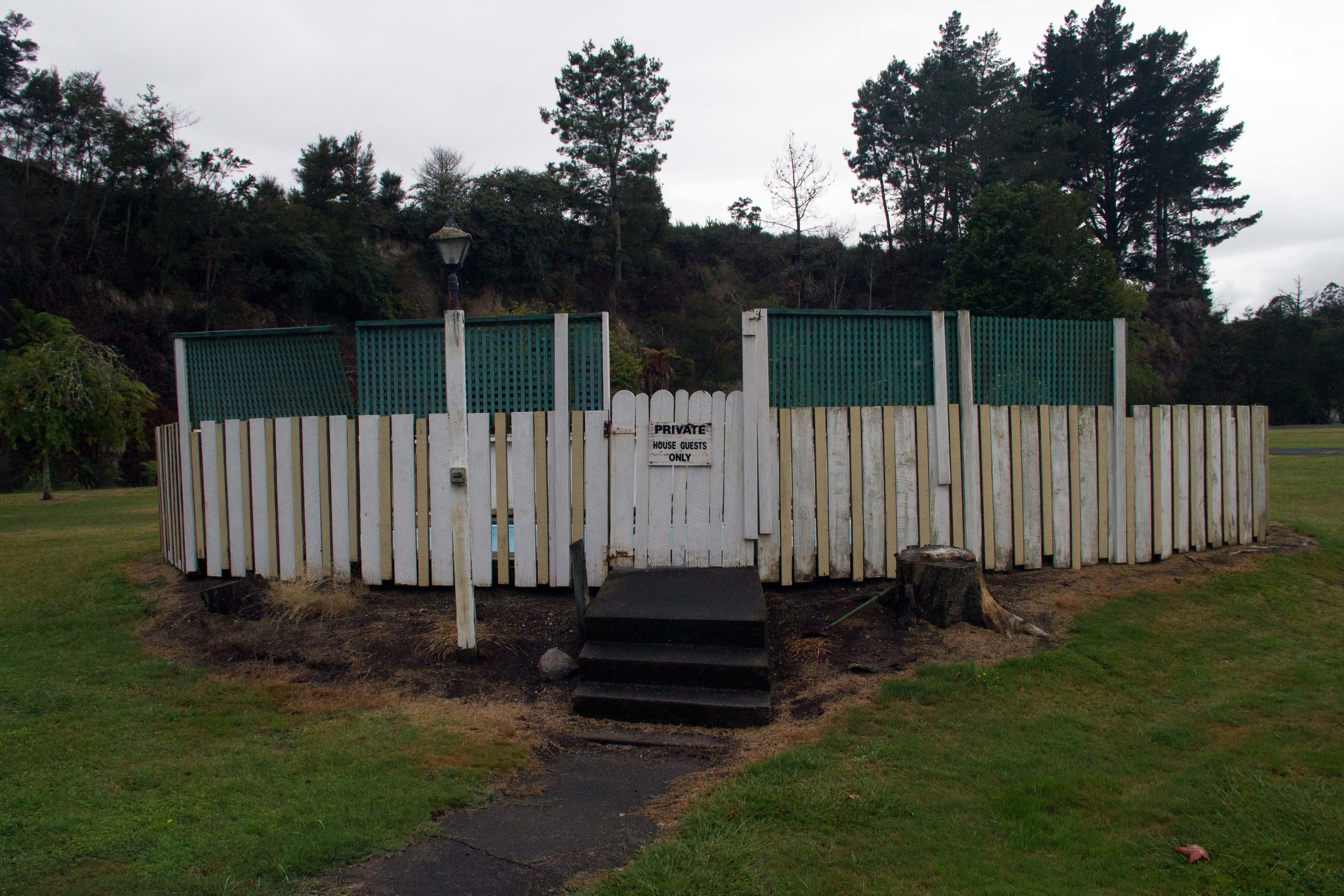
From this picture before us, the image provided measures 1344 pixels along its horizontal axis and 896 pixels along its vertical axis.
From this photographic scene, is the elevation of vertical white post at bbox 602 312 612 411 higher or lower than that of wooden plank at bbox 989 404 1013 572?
higher

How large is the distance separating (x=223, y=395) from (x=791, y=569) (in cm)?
552

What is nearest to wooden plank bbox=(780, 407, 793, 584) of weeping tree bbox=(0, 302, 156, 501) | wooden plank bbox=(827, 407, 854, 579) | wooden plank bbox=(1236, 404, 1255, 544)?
wooden plank bbox=(827, 407, 854, 579)

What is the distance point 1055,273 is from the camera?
32.4 metres

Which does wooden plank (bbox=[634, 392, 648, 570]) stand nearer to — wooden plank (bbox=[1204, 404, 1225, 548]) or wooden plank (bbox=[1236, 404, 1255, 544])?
wooden plank (bbox=[1204, 404, 1225, 548])

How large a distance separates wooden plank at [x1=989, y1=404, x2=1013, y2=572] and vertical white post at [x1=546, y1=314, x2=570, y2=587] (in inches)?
146

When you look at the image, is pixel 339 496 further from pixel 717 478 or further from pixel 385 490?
pixel 717 478

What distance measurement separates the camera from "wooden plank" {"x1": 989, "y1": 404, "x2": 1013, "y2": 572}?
729cm

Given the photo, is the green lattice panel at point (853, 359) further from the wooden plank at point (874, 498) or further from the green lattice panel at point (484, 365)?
the green lattice panel at point (484, 365)

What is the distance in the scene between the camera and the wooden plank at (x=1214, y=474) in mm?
8109

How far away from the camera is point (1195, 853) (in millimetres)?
3121

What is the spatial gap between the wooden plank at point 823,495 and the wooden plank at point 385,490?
3.64 meters

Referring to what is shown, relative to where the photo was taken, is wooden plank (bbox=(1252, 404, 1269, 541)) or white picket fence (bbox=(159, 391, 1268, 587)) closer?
white picket fence (bbox=(159, 391, 1268, 587))

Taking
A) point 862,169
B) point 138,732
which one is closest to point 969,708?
point 138,732

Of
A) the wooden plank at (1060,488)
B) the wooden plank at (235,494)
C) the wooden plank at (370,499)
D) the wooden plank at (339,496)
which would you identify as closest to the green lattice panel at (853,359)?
the wooden plank at (1060,488)
